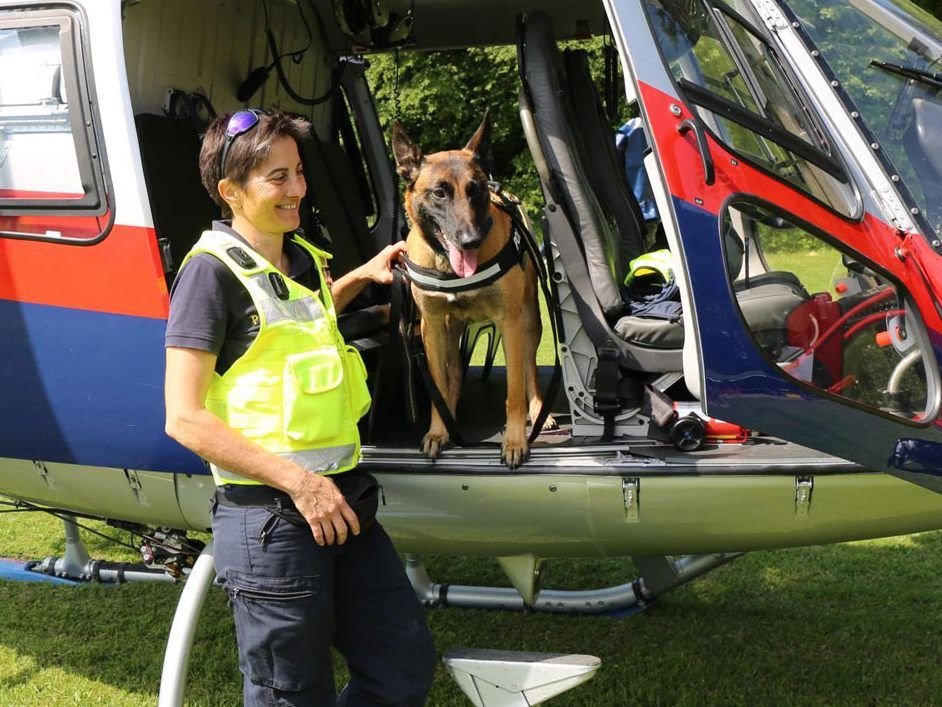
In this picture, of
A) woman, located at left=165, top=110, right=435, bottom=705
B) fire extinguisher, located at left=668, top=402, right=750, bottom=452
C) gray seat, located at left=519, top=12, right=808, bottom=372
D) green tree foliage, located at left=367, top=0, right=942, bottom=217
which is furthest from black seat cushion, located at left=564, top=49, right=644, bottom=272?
green tree foliage, located at left=367, top=0, right=942, bottom=217

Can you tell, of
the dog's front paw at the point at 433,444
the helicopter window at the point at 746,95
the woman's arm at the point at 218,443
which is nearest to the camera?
the woman's arm at the point at 218,443

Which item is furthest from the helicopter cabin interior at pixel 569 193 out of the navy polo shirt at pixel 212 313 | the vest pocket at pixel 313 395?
the vest pocket at pixel 313 395

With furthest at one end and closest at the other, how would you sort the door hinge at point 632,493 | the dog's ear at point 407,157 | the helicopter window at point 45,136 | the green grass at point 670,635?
the green grass at point 670,635 → the dog's ear at point 407,157 → the helicopter window at point 45,136 → the door hinge at point 632,493

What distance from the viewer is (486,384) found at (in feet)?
14.4

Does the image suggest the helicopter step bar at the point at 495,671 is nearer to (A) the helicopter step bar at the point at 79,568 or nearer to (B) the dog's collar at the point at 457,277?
(B) the dog's collar at the point at 457,277

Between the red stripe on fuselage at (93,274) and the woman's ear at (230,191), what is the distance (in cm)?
55

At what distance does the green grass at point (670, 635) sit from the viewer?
3.51 meters

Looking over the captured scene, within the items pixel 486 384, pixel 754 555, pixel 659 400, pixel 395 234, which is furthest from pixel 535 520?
pixel 754 555

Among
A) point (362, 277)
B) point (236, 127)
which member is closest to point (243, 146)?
point (236, 127)

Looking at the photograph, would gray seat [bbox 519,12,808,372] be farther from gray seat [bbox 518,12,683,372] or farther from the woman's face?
the woman's face

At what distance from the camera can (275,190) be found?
7.42 ft

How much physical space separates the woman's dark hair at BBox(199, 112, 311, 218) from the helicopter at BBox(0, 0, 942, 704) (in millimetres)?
535

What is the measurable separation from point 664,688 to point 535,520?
1.05 metres

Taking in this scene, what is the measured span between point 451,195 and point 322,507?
46.8 inches
